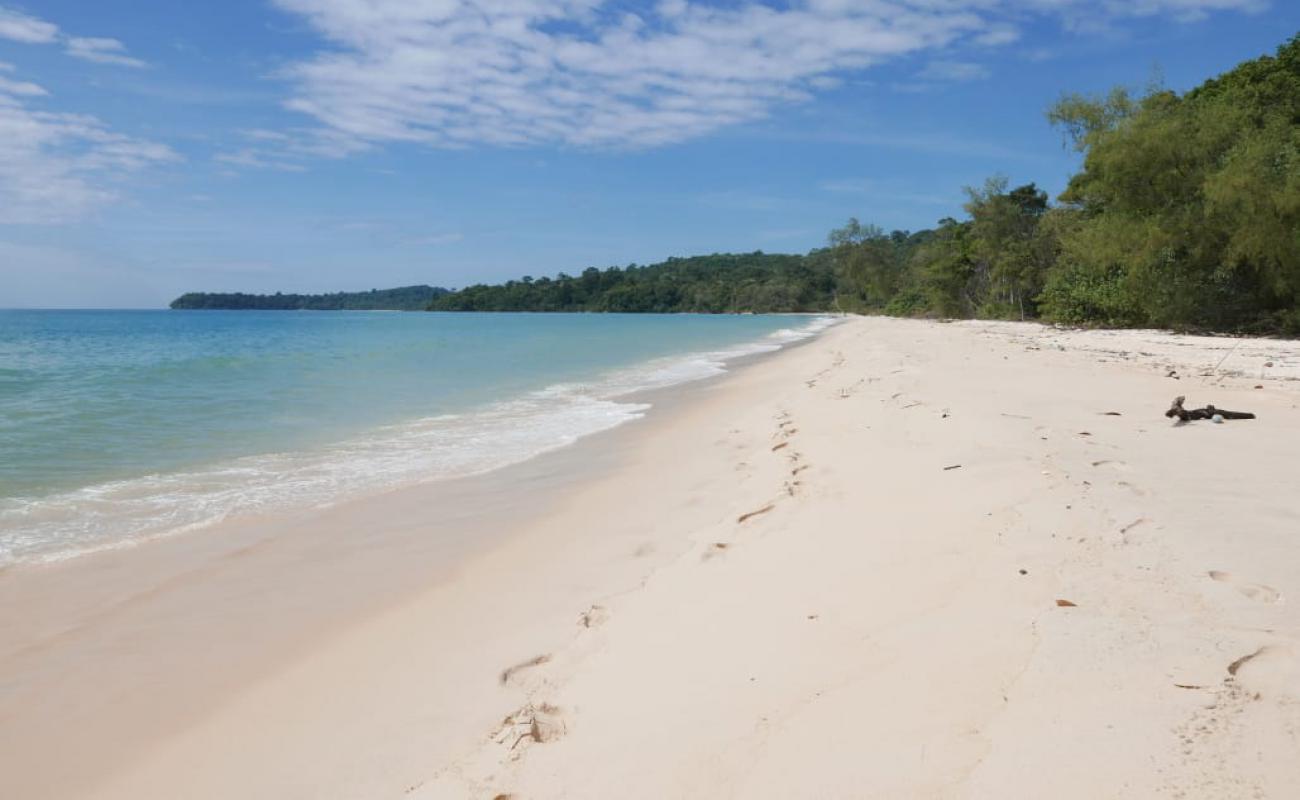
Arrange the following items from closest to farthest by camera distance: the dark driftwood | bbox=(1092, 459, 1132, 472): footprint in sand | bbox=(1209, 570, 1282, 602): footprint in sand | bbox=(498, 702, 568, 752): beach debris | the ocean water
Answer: bbox=(498, 702, 568, 752): beach debris → bbox=(1209, 570, 1282, 602): footprint in sand → bbox=(1092, 459, 1132, 472): footprint in sand → the ocean water → the dark driftwood

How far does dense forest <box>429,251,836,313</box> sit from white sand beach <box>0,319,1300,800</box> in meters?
120

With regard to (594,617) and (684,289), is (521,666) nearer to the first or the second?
(594,617)

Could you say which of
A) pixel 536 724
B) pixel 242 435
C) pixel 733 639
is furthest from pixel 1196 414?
pixel 242 435

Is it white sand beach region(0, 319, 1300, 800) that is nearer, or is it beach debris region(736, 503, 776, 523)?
white sand beach region(0, 319, 1300, 800)

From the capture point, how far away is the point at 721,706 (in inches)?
90.7

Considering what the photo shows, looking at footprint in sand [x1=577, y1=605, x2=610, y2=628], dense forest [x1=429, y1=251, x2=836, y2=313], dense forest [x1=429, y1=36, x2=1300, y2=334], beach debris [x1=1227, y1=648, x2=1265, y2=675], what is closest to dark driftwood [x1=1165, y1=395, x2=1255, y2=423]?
beach debris [x1=1227, y1=648, x2=1265, y2=675]

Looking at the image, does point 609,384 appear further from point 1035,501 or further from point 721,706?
point 721,706

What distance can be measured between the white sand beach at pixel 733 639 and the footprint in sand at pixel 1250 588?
0.01 metres

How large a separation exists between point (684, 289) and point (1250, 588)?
143120 mm

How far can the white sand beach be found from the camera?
192 cm

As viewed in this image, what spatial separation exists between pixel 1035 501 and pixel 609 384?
12935mm

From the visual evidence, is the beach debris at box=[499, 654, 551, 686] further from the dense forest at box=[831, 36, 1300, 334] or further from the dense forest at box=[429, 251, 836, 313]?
the dense forest at box=[429, 251, 836, 313]

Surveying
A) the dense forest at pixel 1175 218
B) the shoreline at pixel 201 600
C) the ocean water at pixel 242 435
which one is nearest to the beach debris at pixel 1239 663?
the shoreline at pixel 201 600

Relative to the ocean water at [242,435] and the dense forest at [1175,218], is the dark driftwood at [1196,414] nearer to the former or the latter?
the ocean water at [242,435]
